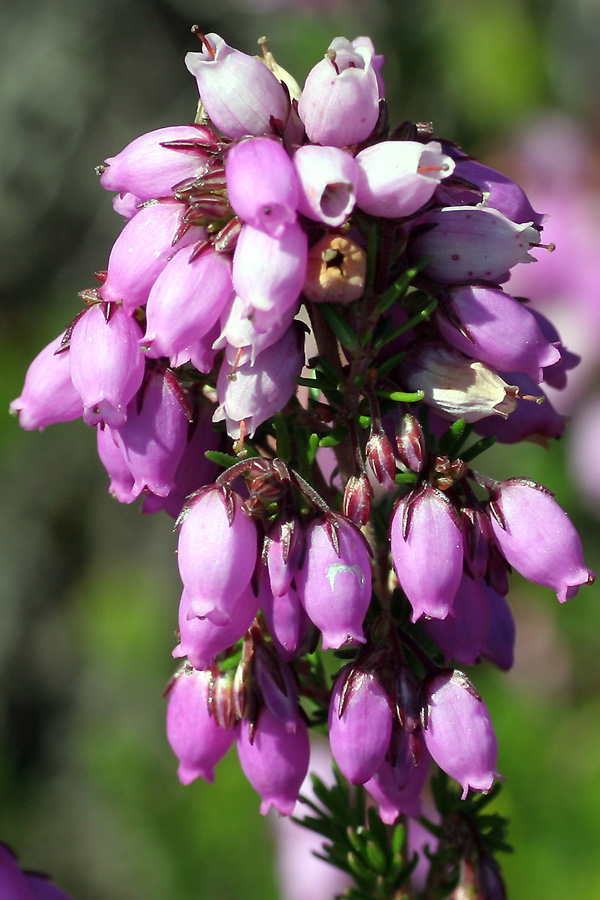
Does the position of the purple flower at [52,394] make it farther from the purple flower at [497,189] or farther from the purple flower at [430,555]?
the purple flower at [497,189]

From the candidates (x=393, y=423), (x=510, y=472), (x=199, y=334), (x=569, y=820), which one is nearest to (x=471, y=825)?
(x=393, y=423)

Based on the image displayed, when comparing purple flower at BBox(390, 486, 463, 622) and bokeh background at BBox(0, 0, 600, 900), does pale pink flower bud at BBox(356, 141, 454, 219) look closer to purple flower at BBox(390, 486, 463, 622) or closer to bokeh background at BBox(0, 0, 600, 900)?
purple flower at BBox(390, 486, 463, 622)

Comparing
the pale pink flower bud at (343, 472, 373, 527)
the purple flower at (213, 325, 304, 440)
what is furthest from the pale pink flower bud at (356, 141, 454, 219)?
the pale pink flower bud at (343, 472, 373, 527)

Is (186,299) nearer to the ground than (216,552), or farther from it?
farther from it

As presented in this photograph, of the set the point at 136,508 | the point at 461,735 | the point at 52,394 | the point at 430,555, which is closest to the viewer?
the point at 430,555

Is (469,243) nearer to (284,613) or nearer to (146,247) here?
(146,247)

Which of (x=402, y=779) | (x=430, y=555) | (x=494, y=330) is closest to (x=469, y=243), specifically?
(x=494, y=330)

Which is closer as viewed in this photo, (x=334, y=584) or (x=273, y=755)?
(x=334, y=584)

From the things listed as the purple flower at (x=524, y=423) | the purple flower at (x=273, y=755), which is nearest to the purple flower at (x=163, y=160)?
the purple flower at (x=524, y=423)
